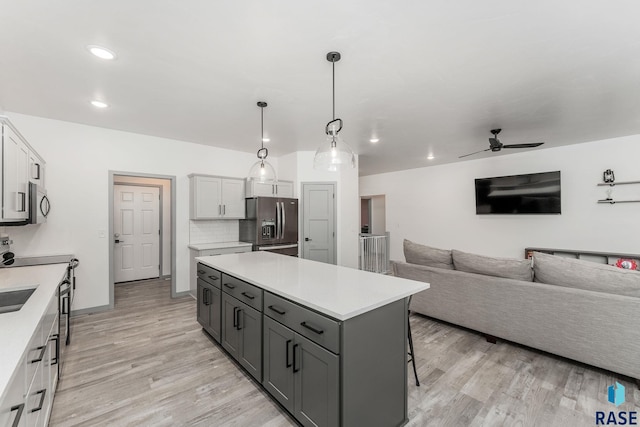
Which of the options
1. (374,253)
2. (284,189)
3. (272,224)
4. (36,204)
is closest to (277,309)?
(36,204)

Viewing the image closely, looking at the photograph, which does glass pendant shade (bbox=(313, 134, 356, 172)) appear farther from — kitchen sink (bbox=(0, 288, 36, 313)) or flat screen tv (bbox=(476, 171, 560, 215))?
flat screen tv (bbox=(476, 171, 560, 215))

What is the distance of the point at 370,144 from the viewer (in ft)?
16.6

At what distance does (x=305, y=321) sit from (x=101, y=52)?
261cm

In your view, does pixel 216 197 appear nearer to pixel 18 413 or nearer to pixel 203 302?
pixel 203 302

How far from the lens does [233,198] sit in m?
5.09

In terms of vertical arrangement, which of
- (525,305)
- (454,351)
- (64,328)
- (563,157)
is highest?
(563,157)

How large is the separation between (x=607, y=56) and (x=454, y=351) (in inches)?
117

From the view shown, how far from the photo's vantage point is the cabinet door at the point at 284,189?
5344 mm

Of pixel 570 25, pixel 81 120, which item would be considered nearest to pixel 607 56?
pixel 570 25

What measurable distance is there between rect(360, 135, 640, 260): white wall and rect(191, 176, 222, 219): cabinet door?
5098 millimetres

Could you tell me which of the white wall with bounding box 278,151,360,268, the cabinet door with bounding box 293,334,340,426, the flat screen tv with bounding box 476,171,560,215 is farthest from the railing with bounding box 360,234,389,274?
the cabinet door with bounding box 293,334,340,426

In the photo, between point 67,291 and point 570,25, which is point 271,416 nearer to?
point 67,291

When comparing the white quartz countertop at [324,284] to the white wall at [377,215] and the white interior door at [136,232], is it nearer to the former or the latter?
the white interior door at [136,232]

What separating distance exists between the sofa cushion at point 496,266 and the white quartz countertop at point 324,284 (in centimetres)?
149
